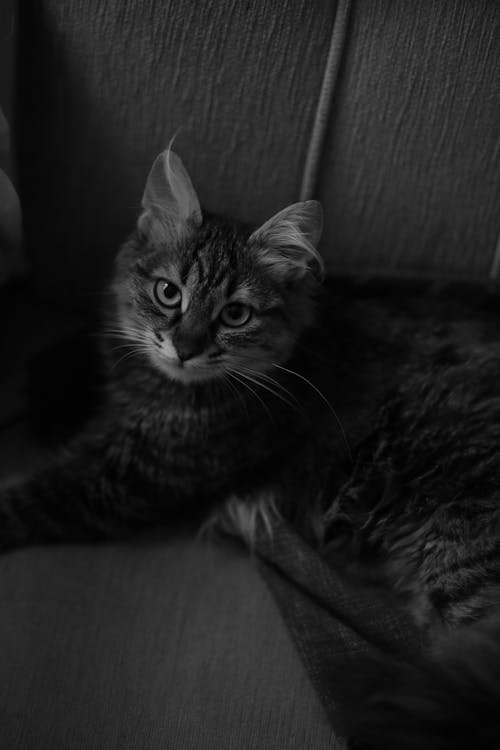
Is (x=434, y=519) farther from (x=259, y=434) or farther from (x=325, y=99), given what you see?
(x=325, y=99)

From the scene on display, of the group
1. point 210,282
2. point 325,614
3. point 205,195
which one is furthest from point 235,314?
point 325,614

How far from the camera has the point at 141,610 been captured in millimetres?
1180

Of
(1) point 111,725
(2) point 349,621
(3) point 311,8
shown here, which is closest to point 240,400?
(2) point 349,621

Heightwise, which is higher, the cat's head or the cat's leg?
the cat's head

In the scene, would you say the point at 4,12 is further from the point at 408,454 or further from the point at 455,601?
the point at 455,601

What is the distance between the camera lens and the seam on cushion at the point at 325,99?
124cm

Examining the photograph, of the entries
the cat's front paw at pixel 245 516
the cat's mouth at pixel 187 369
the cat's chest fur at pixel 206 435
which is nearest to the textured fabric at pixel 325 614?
the cat's front paw at pixel 245 516

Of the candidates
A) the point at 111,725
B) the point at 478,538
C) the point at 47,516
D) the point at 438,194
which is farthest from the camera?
the point at 438,194

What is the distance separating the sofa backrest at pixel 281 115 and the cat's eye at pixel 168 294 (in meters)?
0.33

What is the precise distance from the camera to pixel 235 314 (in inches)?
48.4

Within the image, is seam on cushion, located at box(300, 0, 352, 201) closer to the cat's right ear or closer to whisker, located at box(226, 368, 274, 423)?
the cat's right ear

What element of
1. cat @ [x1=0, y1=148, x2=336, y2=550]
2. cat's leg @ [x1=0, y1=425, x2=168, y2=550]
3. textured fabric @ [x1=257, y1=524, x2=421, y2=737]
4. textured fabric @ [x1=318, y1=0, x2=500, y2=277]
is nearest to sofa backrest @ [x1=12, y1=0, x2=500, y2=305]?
textured fabric @ [x1=318, y1=0, x2=500, y2=277]

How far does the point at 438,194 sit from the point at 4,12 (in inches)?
37.9

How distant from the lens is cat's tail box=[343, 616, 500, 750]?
83 centimetres
